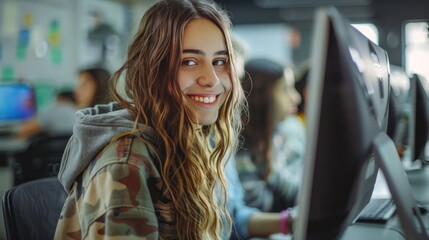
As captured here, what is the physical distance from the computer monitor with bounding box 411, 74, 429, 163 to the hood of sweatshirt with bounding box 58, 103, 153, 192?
3.01 ft

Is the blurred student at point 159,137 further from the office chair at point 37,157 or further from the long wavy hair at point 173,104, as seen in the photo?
the office chair at point 37,157

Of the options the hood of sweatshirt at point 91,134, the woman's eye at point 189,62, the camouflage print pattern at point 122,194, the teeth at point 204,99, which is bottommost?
the camouflage print pattern at point 122,194

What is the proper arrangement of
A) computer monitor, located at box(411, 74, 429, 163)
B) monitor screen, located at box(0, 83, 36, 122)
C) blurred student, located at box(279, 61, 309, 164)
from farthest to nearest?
1. monitor screen, located at box(0, 83, 36, 122)
2. blurred student, located at box(279, 61, 309, 164)
3. computer monitor, located at box(411, 74, 429, 163)

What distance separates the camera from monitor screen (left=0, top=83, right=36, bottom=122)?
461 cm

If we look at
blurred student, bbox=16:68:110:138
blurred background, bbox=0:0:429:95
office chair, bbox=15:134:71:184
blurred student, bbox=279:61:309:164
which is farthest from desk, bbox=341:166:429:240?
blurred background, bbox=0:0:429:95

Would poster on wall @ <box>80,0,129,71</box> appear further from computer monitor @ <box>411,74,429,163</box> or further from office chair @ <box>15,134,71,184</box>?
computer monitor @ <box>411,74,429,163</box>

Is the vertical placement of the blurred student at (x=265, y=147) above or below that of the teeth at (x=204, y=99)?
below

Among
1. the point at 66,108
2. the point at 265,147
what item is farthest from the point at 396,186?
the point at 66,108

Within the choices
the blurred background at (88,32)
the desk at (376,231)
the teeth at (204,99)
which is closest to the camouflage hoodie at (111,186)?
the teeth at (204,99)

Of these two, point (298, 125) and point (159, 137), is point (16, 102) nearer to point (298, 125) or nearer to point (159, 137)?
point (298, 125)

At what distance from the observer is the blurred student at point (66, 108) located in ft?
10.7

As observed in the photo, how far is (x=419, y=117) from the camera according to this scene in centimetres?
167

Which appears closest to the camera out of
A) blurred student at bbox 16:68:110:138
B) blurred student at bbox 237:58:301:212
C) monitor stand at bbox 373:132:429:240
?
monitor stand at bbox 373:132:429:240

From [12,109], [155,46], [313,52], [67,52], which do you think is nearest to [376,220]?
[155,46]
